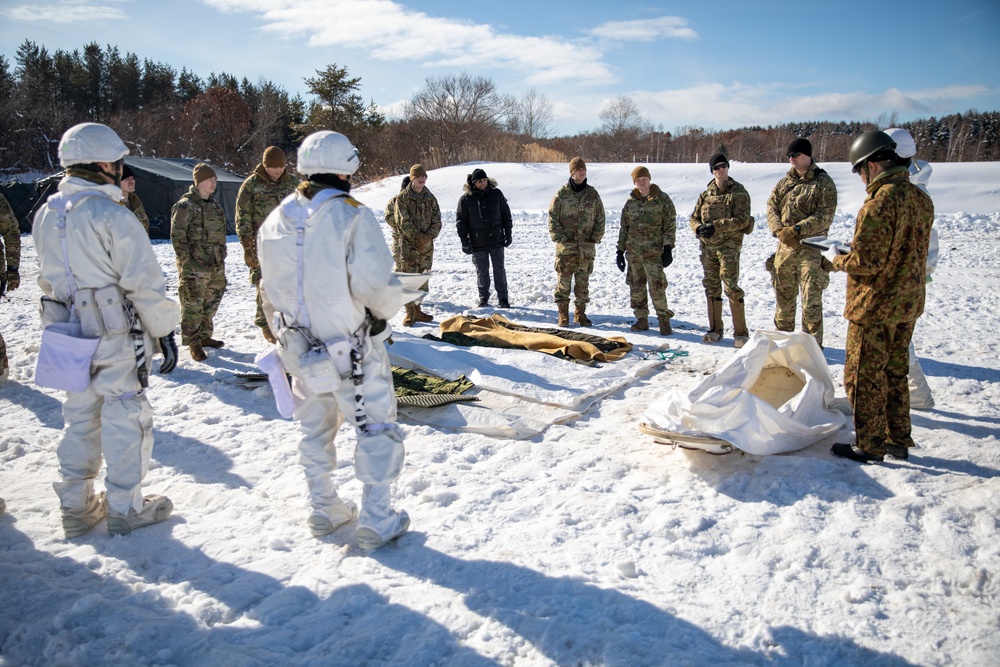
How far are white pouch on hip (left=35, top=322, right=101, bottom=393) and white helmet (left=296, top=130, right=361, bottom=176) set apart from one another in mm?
1447

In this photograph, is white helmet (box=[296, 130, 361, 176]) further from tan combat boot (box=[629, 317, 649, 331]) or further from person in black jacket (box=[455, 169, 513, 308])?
person in black jacket (box=[455, 169, 513, 308])

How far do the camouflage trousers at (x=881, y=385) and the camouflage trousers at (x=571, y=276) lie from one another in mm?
4417

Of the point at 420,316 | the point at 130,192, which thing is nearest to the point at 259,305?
the point at 130,192

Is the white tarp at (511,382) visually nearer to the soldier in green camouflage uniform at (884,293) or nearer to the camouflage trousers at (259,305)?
the camouflage trousers at (259,305)

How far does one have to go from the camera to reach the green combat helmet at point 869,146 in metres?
3.92

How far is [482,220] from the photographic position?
9391 millimetres

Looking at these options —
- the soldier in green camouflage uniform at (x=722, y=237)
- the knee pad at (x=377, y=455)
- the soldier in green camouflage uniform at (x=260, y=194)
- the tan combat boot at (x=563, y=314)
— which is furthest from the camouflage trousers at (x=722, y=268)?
the knee pad at (x=377, y=455)

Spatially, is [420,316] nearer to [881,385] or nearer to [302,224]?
[302,224]

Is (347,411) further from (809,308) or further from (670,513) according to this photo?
(809,308)

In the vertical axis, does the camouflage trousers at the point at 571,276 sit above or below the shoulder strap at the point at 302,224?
below

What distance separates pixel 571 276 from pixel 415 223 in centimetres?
224

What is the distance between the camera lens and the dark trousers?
369 inches

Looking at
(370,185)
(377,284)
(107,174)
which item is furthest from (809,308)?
(370,185)

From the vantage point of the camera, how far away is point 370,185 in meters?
26.5
